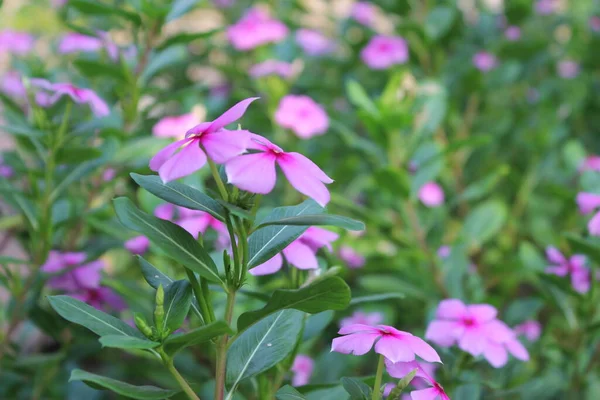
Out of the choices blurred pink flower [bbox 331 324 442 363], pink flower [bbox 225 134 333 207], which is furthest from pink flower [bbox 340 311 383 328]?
pink flower [bbox 225 134 333 207]

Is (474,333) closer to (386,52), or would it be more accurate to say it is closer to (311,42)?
(386,52)

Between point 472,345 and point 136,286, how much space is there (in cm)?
57

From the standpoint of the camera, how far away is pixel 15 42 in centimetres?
213

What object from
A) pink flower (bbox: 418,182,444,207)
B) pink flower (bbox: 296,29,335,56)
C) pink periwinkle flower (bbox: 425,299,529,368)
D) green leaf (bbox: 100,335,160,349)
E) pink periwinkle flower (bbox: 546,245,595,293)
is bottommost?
pink flower (bbox: 418,182,444,207)

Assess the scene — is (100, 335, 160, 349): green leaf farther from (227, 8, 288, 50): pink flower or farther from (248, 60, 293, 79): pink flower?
(227, 8, 288, 50): pink flower

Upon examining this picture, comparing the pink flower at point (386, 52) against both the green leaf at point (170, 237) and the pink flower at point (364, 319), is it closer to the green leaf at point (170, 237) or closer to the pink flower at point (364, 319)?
the pink flower at point (364, 319)

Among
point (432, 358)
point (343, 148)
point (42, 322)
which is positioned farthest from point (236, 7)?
point (432, 358)

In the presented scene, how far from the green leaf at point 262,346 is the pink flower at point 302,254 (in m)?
0.06

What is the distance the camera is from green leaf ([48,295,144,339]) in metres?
0.64

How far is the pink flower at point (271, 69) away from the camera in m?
1.95

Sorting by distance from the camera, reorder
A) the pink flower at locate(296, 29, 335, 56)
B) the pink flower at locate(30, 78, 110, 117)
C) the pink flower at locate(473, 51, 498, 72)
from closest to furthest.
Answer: the pink flower at locate(30, 78, 110, 117) → the pink flower at locate(473, 51, 498, 72) → the pink flower at locate(296, 29, 335, 56)

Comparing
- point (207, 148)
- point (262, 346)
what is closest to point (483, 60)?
point (262, 346)

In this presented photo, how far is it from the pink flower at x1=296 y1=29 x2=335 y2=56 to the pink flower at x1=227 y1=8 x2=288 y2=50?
235mm

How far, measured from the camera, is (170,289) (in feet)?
2.26
